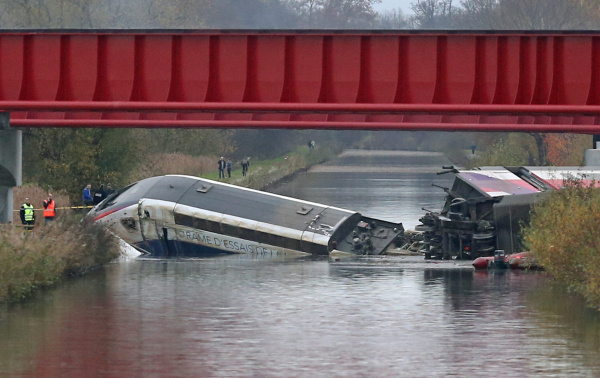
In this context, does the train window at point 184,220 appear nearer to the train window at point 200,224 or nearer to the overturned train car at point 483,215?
the train window at point 200,224

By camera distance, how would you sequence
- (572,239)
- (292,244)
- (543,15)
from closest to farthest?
(572,239) → (292,244) → (543,15)

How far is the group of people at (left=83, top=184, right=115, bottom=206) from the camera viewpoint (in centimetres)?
5129

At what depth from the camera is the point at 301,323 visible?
2572 cm

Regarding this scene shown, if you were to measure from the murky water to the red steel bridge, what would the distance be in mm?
4840

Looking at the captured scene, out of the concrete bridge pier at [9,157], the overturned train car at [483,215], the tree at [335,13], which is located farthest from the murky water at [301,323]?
the tree at [335,13]

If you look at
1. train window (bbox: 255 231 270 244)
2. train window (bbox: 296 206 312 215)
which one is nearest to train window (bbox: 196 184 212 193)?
train window (bbox: 255 231 270 244)

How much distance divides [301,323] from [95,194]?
93.4 ft

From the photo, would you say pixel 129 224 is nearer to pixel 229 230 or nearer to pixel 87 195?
pixel 229 230

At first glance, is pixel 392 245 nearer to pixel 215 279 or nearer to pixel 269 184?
pixel 215 279

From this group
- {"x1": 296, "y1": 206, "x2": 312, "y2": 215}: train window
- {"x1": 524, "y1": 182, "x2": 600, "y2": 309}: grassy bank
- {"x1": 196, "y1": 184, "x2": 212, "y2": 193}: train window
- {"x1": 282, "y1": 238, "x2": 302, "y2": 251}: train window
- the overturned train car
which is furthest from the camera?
{"x1": 196, "y1": 184, "x2": 212, "y2": 193}: train window

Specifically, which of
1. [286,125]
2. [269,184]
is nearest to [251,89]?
[286,125]

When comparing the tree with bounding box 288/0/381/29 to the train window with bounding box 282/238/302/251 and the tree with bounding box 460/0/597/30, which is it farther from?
the train window with bounding box 282/238/302/251

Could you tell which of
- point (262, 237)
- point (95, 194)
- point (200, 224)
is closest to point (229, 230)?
point (200, 224)

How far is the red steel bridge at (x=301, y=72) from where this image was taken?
96.8 feet
